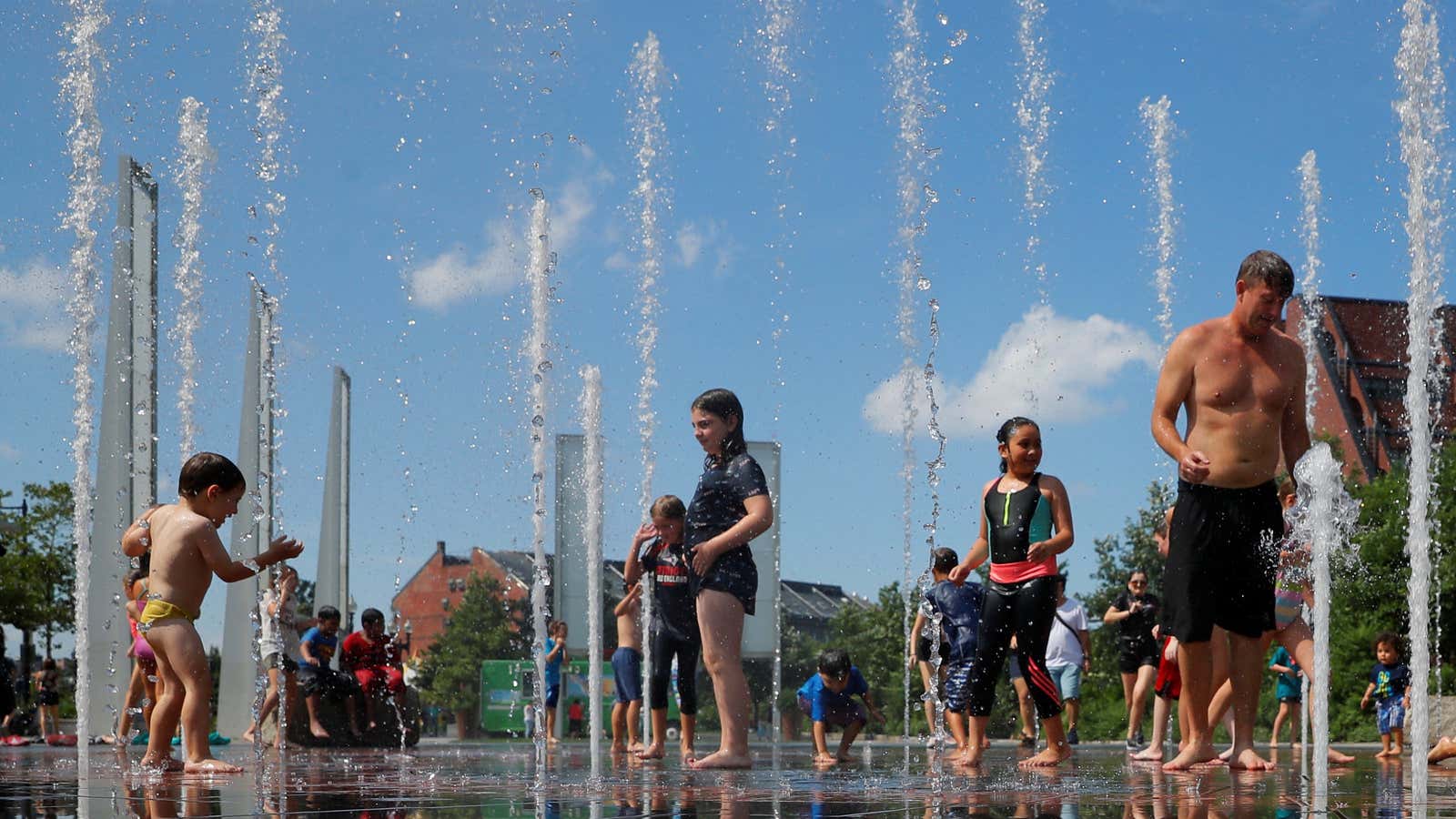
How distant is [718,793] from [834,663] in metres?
5.47

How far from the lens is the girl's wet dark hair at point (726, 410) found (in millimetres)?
7441

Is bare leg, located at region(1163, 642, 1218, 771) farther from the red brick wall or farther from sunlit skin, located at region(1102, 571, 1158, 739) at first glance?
the red brick wall

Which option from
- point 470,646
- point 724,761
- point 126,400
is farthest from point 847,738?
point 470,646

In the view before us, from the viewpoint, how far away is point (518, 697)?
45.2 meters

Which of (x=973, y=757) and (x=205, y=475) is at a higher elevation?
(x=205, y=475)

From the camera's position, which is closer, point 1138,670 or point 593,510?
point 1138,670

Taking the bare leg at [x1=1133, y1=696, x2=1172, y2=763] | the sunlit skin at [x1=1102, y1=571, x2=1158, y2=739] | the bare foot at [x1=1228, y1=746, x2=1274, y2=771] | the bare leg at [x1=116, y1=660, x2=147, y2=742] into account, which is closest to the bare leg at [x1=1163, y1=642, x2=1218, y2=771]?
the bare foot at [x1=1228, y1=746, x2=1274, y2=771]

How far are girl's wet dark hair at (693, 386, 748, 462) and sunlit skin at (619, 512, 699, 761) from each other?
1796 mm

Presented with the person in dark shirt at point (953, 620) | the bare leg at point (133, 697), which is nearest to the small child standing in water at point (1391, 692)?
the person in dark shirt at point (953, 620)

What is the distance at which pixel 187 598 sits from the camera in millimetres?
6988

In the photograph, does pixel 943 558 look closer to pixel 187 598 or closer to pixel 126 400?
pixel 187 598

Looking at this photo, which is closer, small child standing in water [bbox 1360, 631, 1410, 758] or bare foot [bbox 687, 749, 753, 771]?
bare foot [bbox 687, 749, 753, 771]

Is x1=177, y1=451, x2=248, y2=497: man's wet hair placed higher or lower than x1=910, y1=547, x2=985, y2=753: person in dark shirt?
higher

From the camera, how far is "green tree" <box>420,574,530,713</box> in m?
75.8
